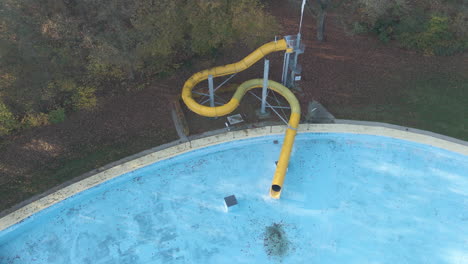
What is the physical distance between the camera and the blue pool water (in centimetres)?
1550

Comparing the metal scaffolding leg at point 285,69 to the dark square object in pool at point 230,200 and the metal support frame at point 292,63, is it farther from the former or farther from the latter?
the dark square object in pool at point 230,200

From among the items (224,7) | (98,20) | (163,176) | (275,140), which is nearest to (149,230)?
(163,176)

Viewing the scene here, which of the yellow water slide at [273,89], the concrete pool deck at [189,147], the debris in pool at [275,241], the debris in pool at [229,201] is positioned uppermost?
the yellow water slide at [273,89]

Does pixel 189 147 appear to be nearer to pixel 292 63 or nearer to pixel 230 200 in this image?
pixel 230 200

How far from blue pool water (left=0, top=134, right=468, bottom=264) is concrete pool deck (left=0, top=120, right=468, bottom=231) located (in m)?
0.37

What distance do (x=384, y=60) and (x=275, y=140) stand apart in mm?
11384

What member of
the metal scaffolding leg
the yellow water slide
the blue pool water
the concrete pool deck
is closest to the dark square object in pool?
the blue pool water

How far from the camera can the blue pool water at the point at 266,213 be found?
1550cm

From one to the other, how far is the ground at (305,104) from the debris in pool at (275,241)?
730 cm

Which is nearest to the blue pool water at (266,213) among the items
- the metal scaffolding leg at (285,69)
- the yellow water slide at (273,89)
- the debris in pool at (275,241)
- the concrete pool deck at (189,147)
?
the debris in pool at (275,241)

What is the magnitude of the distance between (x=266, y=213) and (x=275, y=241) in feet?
4.89

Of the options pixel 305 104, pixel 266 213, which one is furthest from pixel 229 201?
pixel 305 104

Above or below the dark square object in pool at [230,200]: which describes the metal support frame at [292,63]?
above

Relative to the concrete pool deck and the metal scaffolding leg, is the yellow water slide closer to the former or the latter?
the metal scaffolding leg
